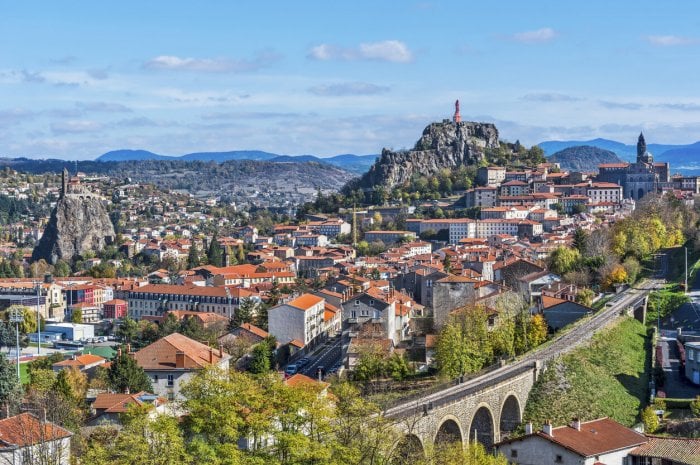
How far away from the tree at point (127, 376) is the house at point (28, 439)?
10089 millimetres

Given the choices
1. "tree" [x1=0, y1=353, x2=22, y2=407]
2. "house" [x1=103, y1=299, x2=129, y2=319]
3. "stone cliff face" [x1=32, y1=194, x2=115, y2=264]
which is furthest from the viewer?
"stone cliff face" [x1=32, y1=194, x2=115, y2=264]

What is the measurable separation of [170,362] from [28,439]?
1424 cm

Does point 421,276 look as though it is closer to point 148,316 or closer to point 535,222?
point 148,316

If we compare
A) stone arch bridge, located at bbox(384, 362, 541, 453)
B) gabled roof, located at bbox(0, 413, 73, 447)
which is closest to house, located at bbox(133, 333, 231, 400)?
stone arch bridge, located at bbox(384, 362, 541, 453)

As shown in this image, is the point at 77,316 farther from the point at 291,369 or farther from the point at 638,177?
the point at 638,177

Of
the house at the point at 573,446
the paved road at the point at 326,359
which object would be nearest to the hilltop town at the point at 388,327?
the house at the point at 573,446

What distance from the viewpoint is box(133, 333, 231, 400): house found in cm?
3450

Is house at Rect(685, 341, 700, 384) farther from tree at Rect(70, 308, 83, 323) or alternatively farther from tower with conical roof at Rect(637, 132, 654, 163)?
tower with conical roof at Rect(637, 132, 654, 163)

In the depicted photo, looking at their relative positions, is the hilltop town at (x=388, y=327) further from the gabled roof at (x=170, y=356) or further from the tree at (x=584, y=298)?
the tree at (x=584, y=298)

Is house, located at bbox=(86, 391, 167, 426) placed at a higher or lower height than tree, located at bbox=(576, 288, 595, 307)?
lower

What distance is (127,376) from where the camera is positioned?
32.7 metres

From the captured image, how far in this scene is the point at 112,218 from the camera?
5413 inches

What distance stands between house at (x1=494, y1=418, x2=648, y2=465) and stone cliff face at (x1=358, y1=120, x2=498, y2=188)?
3201 inches

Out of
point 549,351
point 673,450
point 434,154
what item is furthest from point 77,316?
point 434,154
